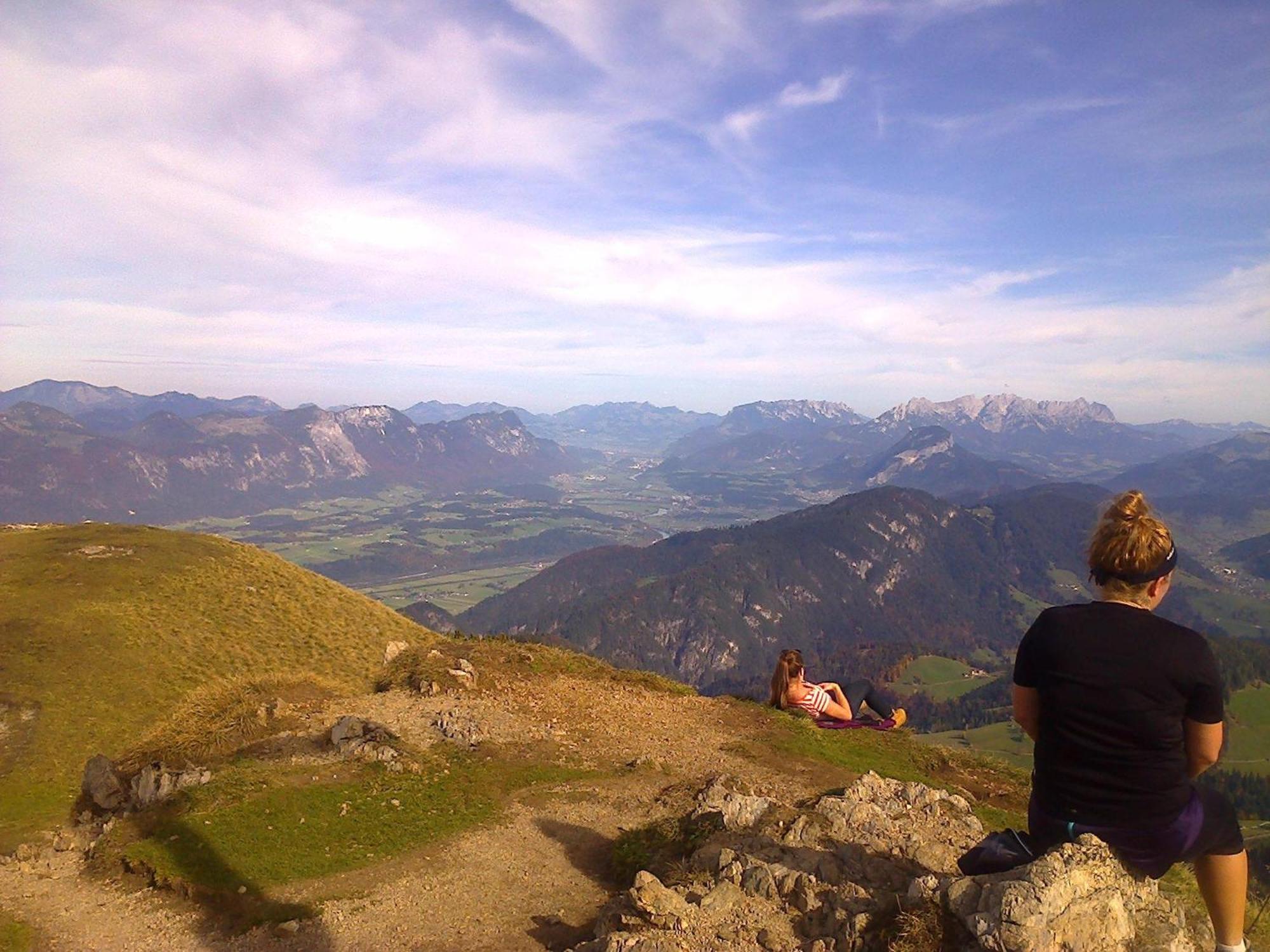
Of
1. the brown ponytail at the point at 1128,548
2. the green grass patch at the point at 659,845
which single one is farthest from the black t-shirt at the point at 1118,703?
the green grass patch at the point at 659,845

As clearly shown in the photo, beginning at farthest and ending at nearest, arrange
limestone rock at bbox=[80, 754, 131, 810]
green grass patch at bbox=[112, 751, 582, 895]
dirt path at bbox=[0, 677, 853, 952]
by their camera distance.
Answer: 1. limestone rock at bbox=[80, 754, 131, 810]
2. green grass patch at bbox=[112, 751, 582, 895]
3. dirt path at bbox=[0, 677, 853, 952]

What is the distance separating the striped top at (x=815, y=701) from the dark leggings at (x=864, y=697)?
752 millimetres

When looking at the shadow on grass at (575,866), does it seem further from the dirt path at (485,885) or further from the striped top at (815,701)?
the striped top at (815,701)

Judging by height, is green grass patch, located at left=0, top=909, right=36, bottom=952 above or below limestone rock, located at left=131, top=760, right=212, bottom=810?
below

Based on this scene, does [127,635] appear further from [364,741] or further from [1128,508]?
[1128,508]

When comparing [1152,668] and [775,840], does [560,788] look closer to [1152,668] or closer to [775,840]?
Result: [775,840]

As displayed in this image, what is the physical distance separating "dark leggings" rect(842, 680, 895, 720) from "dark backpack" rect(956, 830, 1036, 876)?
35.1 ft

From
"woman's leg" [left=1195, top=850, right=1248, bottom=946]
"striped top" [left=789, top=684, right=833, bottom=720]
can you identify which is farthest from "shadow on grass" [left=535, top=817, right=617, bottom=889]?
"woman's leg" [left=1195, top=850, right=1248, bottom=946]

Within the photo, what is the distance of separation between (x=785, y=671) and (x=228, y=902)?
45.1ft

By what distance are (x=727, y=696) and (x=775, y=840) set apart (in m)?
14.7

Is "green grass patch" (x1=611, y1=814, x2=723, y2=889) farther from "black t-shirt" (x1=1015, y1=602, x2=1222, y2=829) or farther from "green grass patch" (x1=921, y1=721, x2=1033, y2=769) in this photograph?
"green grass patch" (x1=921, y1=721, x2=1033, y2=769)

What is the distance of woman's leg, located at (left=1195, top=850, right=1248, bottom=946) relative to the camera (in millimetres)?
5906

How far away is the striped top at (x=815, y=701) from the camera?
17531 mm

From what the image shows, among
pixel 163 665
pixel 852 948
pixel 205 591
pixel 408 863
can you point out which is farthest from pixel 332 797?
pixel 205 591
